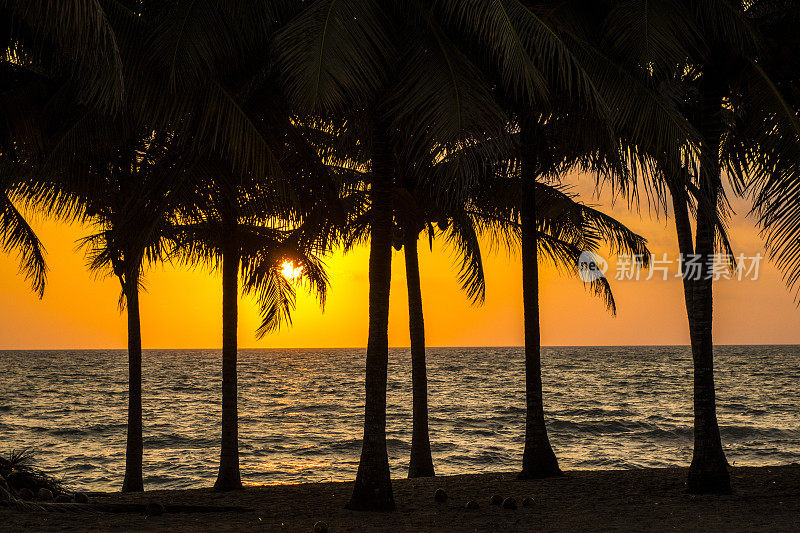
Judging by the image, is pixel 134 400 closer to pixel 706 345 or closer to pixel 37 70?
pixel 37 70

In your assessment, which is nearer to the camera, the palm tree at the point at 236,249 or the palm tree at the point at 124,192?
the palm tree at the point at 124,192

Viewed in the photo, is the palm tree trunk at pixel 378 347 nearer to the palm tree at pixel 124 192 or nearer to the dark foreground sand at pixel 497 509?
the dark foreground sand at pixel 497 509

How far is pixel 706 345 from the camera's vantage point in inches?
443

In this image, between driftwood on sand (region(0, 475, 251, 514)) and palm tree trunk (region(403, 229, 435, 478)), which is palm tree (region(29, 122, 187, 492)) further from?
palm tree trunk (region(403, 229, 435, 478))

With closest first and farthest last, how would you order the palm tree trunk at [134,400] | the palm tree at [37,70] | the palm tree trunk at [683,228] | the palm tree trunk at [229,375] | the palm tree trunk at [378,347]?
the palm tree at [37,70] → the palm tree trunk at [378,347] → the palm tree trunk at [683,228] → the palm tree trunk at [229,375] → the palm tree trunk at [134,400]

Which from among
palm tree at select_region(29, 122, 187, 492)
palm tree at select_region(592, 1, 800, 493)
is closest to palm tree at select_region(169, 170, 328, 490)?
palm tree at select_region(29, 122, 187, 492)

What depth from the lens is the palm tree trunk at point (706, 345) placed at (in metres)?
11.1

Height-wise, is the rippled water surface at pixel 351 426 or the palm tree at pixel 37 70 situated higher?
the palm tree at pixel 37 70

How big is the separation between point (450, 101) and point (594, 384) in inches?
2446

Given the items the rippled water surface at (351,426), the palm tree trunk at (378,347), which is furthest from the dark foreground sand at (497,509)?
the rippled water surface at (351,426)

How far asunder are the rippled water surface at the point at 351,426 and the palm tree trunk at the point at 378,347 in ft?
46.1

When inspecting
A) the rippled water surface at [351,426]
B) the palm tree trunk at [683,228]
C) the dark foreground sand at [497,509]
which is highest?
the palm tree trunk at [683,228]

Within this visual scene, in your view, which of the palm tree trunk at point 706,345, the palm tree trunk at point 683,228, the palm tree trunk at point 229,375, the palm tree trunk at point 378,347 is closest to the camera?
the palm tree trunk at point 378,347

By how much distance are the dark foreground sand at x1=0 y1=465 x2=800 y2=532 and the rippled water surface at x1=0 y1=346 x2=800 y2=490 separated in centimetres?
1214
